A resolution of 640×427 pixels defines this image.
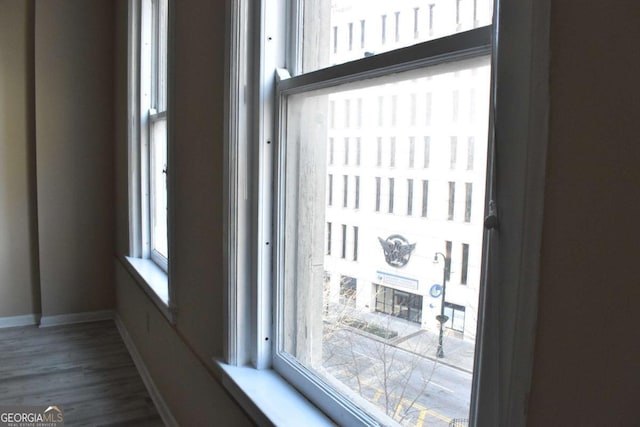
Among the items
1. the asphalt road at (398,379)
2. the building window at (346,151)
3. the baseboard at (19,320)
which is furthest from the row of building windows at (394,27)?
the baseboard at (19,320)

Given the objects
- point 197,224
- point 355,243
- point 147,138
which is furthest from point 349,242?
point 147,138

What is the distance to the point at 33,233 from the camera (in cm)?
403

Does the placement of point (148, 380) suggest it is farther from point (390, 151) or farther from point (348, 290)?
point (390, 151)

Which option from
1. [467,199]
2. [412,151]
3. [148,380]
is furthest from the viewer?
[148,380]

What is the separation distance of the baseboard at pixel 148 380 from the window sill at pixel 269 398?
104cm

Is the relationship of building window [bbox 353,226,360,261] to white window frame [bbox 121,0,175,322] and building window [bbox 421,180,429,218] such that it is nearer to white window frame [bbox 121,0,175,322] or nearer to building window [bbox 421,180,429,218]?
building window [bbox 421,180,429,218]

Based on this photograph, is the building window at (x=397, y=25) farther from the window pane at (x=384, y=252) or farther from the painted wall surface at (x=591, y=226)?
the painted wall surface at (x=591, y=226)

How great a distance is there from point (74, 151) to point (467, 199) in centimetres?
391

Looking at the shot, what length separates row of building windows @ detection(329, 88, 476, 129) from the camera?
2.88ft

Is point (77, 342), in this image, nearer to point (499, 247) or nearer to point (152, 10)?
point (152, 10)

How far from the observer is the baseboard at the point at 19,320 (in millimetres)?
3959

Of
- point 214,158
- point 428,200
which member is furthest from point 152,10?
point 428,200

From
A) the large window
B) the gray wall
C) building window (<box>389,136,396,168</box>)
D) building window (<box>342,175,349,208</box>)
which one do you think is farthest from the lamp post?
the large window

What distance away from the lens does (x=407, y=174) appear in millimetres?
1000
